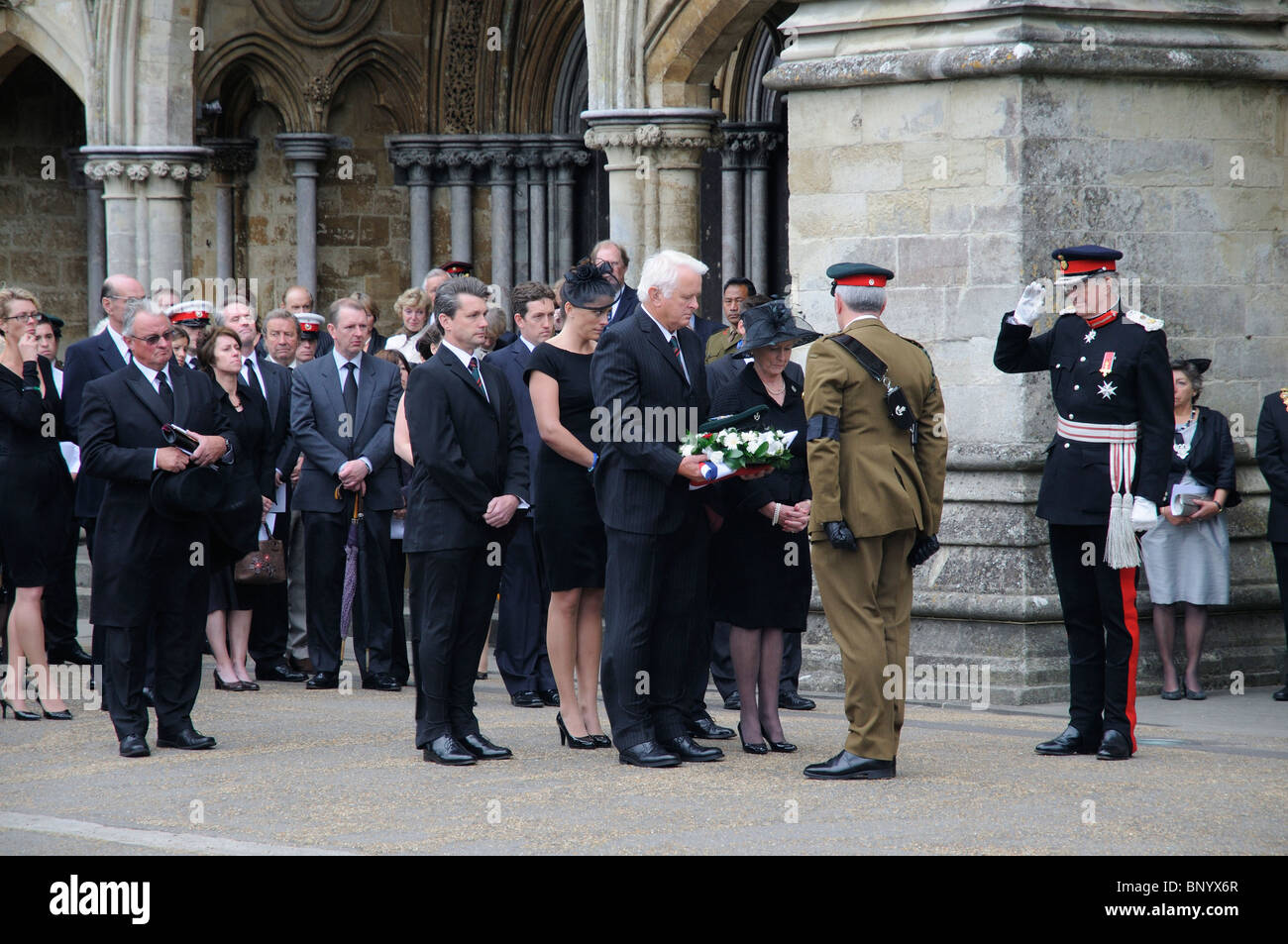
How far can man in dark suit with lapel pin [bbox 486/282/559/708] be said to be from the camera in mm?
9305

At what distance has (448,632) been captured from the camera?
25.0ft

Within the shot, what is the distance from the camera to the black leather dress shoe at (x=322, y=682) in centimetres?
1009

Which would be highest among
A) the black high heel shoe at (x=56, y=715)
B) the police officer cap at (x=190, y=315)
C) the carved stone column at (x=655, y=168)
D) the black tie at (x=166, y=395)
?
the carved stone column at (x=655, y=168)

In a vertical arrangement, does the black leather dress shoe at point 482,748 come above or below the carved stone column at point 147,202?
below

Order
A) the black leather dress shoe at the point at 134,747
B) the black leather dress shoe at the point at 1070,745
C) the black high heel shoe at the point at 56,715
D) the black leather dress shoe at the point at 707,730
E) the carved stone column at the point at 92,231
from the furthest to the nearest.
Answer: the carved stone column at the point at 92,231, the black high heel shoe at the point at 56,715, the black leather dress shoe at the point at 707,730, the black leather dress shoe at the point at 134,747, the black leather dress shoe at the point at 1070,745

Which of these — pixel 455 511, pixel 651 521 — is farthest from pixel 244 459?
pixel 651 521

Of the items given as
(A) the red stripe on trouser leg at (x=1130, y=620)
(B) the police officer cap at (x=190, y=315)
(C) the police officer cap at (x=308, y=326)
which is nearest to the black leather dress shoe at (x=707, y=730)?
(A) the red stripe on trouser leg at (x=1130, y=620)

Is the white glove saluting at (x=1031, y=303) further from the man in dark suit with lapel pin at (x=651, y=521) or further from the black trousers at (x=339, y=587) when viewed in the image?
the black trousers at (x=339, y=587)

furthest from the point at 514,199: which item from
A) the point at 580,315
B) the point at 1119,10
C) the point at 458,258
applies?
the point at 580,315

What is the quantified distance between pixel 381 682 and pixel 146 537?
2374mm

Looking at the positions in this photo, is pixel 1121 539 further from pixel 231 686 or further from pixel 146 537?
pixel 231 686

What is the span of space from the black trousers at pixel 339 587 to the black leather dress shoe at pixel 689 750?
290cm

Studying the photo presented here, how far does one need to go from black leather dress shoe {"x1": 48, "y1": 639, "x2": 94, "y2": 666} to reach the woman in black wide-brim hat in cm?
450

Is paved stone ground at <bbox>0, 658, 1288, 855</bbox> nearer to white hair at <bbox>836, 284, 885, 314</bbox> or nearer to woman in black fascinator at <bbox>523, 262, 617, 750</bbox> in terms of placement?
woman in black fascinator at <bbox>523, 262, 617, 750</bbox>
